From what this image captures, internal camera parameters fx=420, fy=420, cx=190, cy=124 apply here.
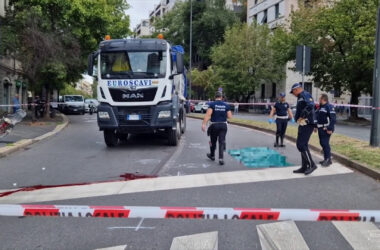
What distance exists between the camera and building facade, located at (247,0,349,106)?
44156 mm

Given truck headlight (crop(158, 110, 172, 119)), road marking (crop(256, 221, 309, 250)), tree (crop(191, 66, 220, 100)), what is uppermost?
tree (crop(191, 66, 220, 100))

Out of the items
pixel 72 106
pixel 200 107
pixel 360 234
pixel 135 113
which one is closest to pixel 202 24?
pixel 200 107

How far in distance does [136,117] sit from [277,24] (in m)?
34.5

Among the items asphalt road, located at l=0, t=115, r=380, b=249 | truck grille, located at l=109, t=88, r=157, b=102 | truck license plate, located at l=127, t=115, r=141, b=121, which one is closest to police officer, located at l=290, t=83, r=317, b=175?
asphalt road, located at l=0, t=115, r=380, b=249

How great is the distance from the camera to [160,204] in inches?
232

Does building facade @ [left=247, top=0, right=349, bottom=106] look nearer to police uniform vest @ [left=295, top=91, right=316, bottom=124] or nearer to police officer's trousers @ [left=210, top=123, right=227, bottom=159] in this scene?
police officer's trousers @ [left=210, top=123, right=227, bottom=159]

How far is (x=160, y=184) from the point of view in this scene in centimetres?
722

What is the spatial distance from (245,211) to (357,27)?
2539 centimetres

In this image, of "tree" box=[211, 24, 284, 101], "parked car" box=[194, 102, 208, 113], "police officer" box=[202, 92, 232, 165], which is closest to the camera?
"police officer" box=[202, 92, 232, 165]

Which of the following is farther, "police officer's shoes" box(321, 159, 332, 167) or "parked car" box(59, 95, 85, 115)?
"parked car" box(59, 95, 85, 115)

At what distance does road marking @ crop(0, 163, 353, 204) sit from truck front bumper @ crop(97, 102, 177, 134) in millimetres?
3751

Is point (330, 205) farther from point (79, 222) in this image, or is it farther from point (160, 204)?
point (79, 222)

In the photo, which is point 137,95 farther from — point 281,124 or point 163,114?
point 281,124

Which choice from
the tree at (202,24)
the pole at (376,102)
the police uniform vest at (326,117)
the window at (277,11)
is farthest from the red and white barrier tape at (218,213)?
the tree at (202,24)
